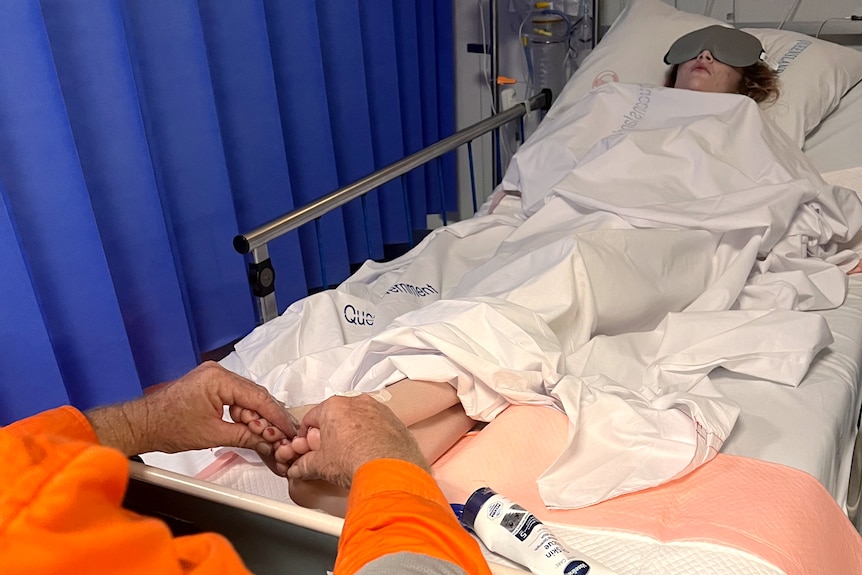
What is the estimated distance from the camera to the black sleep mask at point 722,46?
76.7 inches

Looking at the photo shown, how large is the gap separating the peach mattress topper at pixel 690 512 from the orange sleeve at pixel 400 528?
0.36m

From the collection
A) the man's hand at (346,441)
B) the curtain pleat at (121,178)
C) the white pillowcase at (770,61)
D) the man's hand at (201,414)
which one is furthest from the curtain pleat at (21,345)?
the white pillowcase at (770,61)

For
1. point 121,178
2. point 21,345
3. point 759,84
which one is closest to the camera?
point 21,345

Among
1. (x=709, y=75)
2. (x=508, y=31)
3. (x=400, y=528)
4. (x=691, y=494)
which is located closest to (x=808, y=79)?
(x=709, y=75)

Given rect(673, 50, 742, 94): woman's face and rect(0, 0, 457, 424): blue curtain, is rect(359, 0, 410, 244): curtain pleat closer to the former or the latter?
rect(0, 0, 457, 424): blue curtain

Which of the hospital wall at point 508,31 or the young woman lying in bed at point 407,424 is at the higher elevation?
the hospital wall at point 508,31

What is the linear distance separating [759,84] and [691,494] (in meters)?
1.49

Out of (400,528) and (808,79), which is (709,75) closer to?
(808,79)

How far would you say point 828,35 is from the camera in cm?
224

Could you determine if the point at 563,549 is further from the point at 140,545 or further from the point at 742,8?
the point at 742,8

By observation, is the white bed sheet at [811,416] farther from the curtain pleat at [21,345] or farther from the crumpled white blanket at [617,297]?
the curtain pleat at [21,345]

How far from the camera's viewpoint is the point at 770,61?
2.12 meters

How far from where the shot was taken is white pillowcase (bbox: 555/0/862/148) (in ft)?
6.63

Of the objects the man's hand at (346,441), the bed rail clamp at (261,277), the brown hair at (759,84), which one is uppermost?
the brown hair at (759,84)
